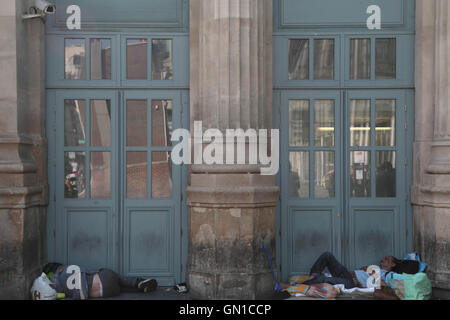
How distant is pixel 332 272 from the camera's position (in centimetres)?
720

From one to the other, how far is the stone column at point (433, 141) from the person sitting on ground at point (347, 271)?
45 centimetres

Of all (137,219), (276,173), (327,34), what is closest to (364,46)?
(327,34)

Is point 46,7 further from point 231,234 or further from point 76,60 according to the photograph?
point 231,234

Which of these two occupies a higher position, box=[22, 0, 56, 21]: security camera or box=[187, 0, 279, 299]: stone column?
box=[22, 0, 56, 21]: security camera

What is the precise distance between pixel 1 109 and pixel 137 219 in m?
2.52

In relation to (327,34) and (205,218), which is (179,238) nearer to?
(205,218)

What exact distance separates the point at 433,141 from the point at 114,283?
17.0 feet

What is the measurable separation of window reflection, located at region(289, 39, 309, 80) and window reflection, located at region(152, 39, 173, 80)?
1885 millimetres

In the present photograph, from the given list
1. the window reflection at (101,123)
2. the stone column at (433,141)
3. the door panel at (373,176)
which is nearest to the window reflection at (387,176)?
the door panel at (373,176)

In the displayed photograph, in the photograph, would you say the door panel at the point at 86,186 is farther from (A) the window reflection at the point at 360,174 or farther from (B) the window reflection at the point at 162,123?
(A) the window reflection at the point at 360,174

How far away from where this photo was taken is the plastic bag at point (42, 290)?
6656 millimetres

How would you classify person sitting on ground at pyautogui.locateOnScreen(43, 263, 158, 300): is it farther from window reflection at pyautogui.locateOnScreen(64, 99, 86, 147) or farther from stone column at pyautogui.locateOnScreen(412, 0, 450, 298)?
stone column at pyautogui.locateOnScreen(412, 0, 450, 298)

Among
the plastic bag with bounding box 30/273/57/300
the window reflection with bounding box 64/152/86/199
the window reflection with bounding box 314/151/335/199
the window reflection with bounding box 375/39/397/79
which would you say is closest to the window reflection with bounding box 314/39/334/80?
the window reflection with bounding box 375/39/397/79

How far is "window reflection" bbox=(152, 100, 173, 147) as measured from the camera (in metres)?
7.40
